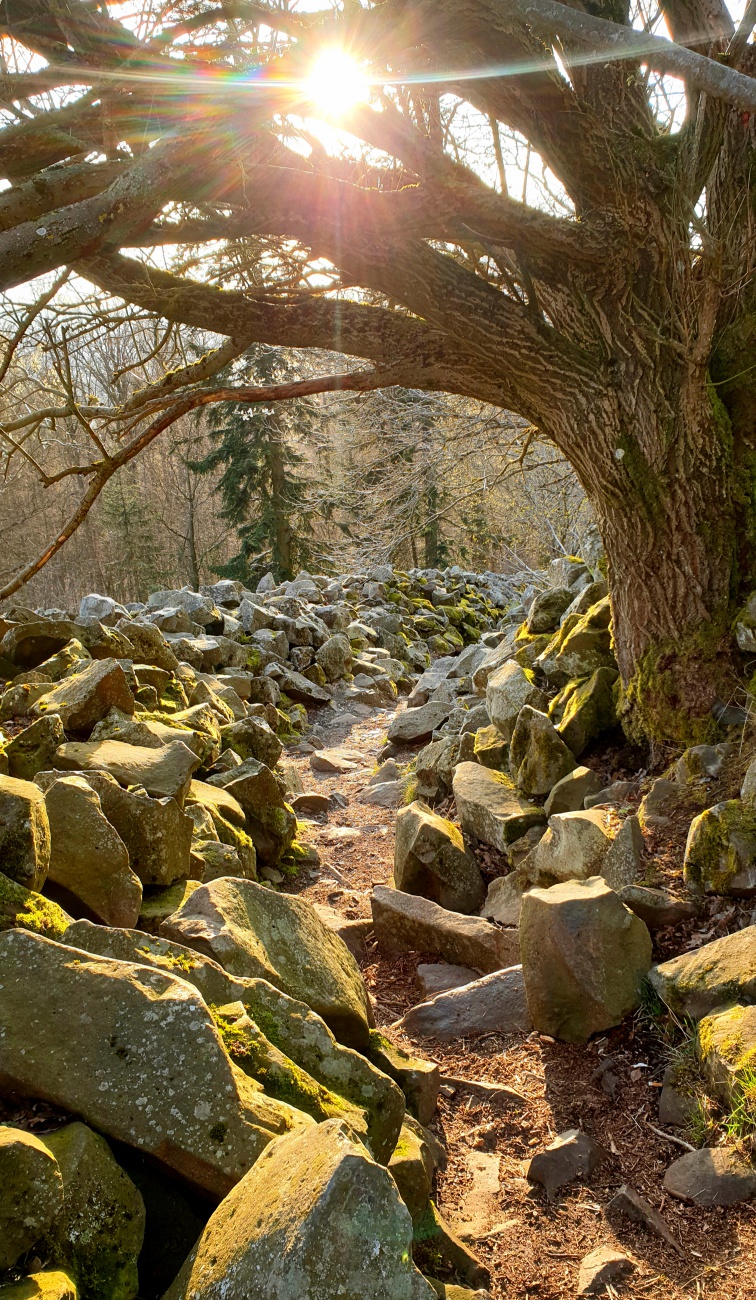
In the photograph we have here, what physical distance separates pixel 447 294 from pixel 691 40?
Result: 2.14 m

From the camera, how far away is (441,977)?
447 centimetres

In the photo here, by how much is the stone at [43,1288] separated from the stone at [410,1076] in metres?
1.67

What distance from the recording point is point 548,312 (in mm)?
5207

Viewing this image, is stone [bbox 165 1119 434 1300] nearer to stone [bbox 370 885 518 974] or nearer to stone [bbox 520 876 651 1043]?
stone [bbox 520 876 651 1043]

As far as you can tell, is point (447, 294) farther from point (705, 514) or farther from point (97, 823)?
point (97, 823)

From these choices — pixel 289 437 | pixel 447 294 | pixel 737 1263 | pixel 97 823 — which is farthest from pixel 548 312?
pixel 289 437

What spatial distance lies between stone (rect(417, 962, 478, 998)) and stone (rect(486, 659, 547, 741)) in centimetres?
214

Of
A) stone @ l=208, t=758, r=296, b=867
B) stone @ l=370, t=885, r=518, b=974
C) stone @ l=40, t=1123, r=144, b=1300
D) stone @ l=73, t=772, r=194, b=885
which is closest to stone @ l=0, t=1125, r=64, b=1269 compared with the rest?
stone @ l=40, t=1123, r=144, b=1300

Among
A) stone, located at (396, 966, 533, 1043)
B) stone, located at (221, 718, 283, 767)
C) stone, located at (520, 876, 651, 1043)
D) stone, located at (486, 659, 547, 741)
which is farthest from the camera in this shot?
stone, located at (221, 718, 283, 767)

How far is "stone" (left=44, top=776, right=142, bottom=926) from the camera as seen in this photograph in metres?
3.40

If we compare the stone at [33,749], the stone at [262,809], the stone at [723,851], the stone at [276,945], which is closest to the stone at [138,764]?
the stone at [33,749]

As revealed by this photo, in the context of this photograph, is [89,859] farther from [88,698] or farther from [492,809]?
[492,809]

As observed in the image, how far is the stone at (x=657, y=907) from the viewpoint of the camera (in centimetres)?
396

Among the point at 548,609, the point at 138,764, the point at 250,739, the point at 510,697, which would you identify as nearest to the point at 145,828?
the point at 138,764
